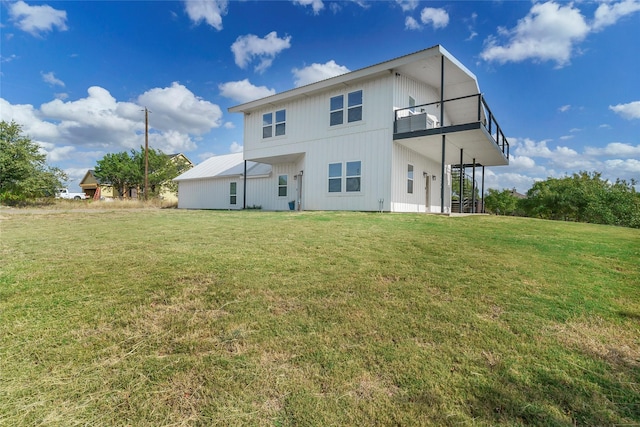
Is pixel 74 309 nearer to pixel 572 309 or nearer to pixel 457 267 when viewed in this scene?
pixel 457 267

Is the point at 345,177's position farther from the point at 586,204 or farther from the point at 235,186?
the point at 586,204

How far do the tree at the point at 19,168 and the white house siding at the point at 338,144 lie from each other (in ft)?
51.0

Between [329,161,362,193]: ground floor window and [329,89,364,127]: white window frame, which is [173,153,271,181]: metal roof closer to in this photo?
[329,161,362,193]: ground floor window

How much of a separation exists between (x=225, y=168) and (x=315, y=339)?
2118cm

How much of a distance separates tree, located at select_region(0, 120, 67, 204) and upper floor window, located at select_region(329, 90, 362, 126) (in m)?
20.3

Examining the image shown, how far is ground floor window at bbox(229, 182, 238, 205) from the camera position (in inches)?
799

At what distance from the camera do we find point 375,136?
1295cm

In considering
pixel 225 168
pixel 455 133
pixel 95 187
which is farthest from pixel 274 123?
pixel 95 187

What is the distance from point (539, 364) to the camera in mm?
2303

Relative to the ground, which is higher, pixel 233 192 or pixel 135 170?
pixel 135 170

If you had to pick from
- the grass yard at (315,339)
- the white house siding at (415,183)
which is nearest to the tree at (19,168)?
the grass yard at (315,339)

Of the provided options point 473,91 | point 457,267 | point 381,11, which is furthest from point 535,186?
point 457,267

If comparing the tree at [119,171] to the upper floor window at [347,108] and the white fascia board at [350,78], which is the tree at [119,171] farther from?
the upper floor window at [347,108]

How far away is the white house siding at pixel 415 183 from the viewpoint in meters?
13.0
